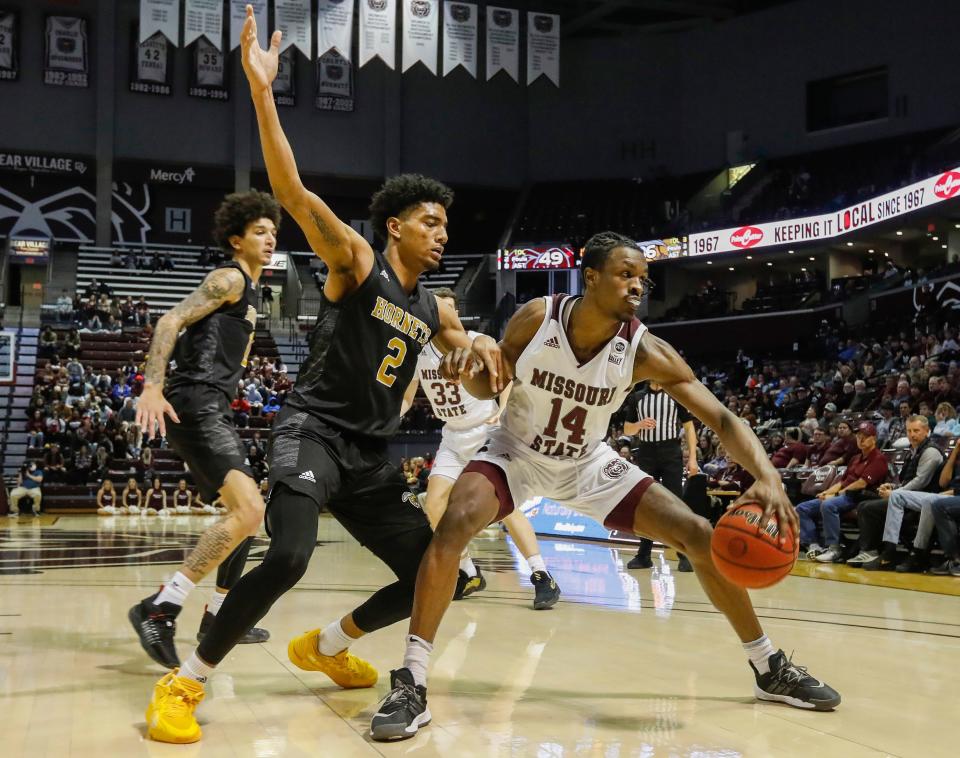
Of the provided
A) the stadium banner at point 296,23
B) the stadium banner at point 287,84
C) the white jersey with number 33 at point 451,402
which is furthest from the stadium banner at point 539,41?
the white jersey with number 33 at point 451,402

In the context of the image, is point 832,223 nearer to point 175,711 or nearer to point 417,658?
point 417,658

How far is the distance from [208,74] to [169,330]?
28182 millimetres

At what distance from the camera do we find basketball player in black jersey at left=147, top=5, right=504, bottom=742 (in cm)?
330

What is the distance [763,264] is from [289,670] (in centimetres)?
2754

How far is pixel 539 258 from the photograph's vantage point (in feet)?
97.6

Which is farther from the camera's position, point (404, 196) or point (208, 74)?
point (208, 74)

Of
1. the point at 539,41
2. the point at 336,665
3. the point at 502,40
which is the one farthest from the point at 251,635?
the point at 539,41

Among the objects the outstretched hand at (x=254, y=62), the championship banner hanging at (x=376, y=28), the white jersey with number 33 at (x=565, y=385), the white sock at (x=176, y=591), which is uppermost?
the championship banner hanging at (x=376, y=28)

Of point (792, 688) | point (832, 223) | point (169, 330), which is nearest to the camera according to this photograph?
point (792, 688)

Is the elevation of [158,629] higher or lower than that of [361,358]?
lower

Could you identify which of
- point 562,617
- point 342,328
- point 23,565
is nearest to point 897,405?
point 562,617

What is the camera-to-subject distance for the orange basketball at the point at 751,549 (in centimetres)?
343

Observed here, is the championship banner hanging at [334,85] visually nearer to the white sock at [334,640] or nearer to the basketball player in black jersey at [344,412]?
the basketball player in black jersey at [344,412]

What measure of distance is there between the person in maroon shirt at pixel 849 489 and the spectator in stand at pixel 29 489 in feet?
43.8
